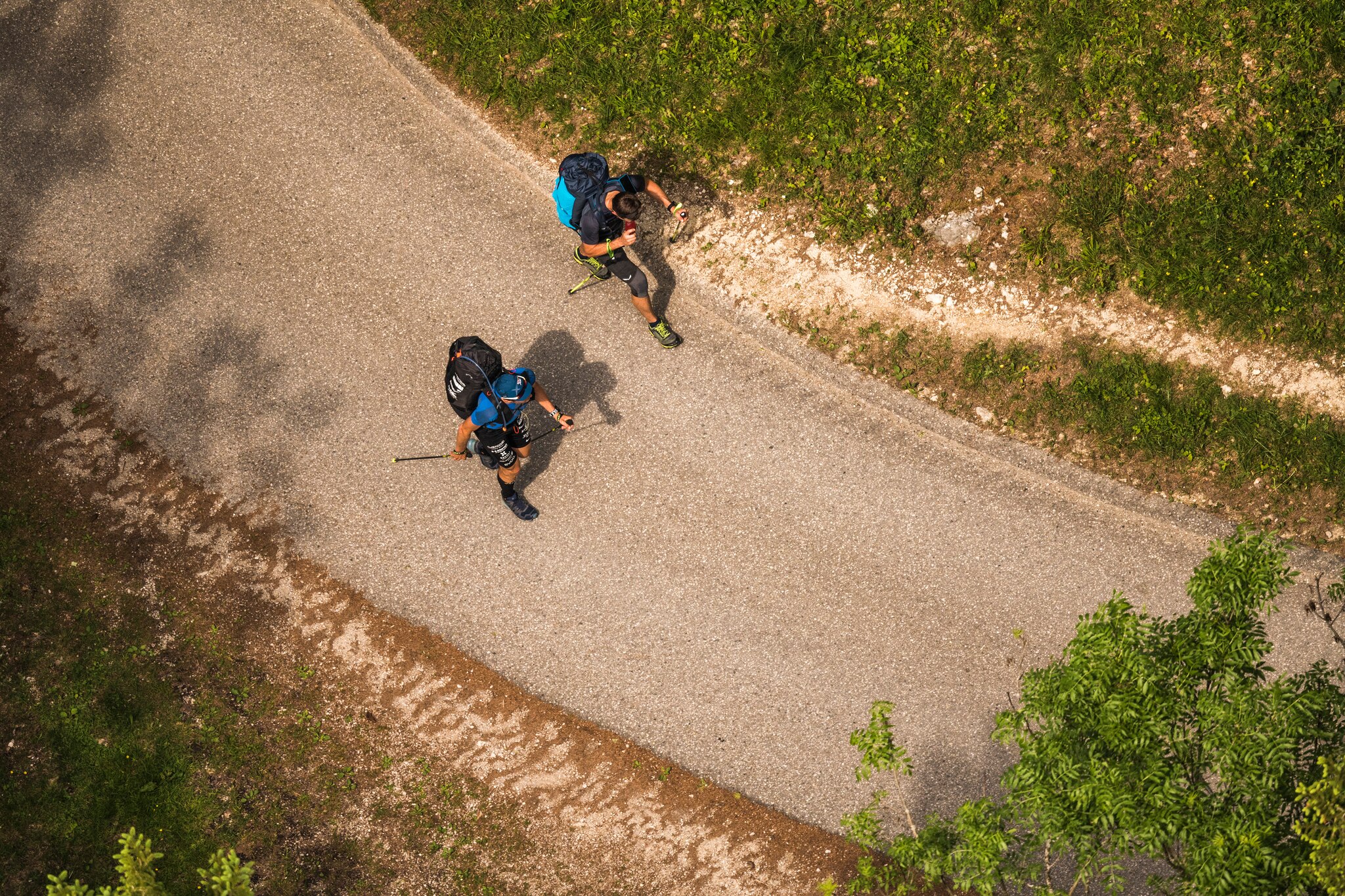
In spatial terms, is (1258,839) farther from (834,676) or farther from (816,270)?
(816,270)

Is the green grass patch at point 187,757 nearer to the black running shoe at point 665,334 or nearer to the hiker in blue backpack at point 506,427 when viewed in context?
the hiker in blue backpack at point 506,427

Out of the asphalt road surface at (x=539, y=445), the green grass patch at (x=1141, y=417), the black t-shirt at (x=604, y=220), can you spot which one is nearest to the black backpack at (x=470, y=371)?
the black t-shirt at (x=604, y=220)

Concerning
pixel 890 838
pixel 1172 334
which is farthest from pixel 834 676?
pixel 1172 334

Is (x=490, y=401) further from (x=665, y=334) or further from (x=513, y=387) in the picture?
(x=665, y=334)

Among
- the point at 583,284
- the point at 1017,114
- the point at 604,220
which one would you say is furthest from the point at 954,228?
the point at 583,284

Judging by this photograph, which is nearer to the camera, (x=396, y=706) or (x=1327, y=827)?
(x=1327, y=827)

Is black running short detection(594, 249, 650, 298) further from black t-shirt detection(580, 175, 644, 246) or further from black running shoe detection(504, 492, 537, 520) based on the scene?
black running shoe detection(504, 492, 537, 520)
